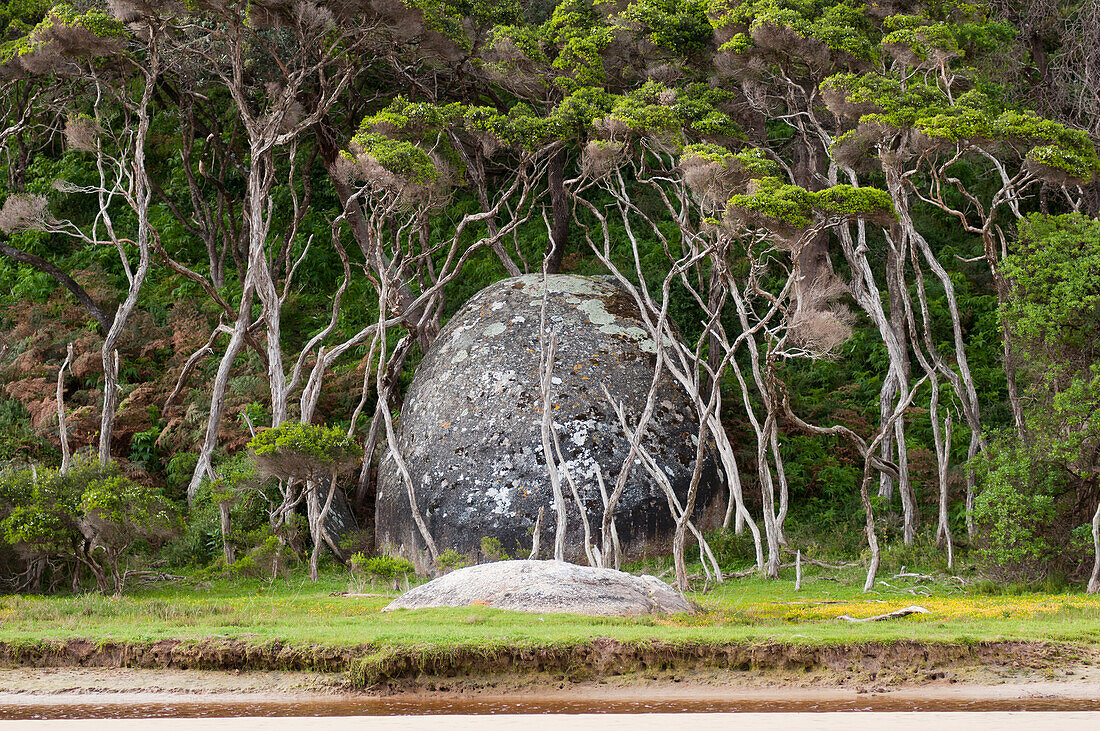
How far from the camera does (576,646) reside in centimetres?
800

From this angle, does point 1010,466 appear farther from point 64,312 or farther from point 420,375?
point 64,312

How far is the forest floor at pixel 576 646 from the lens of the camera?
786cm

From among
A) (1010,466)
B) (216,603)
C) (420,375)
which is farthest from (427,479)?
(1010,466)

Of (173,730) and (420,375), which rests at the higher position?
(420,375)

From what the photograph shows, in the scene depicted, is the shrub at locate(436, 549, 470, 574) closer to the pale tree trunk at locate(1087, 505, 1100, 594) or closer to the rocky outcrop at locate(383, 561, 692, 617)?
the rocky outcrop at locate(383, 561, 692, 617)

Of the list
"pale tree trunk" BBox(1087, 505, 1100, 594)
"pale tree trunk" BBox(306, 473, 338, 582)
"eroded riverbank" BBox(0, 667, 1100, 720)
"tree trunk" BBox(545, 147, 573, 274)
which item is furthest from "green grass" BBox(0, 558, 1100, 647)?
"tree trunk" BBox(545, 147, 573, 274)

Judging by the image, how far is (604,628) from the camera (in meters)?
8.65

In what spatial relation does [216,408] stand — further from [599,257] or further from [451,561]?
[599,257]

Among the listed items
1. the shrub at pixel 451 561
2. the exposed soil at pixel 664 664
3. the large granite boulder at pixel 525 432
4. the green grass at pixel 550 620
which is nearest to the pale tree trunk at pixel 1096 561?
the green grass at pixel 550 620

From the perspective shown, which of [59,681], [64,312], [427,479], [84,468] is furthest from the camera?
[64,312]

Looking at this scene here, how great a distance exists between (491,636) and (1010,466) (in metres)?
6.90

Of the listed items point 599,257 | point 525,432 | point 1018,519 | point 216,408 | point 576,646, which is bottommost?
point 576,646

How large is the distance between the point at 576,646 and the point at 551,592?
168 cm

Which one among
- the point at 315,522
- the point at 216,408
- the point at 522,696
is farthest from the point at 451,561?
the point at 522,696
